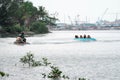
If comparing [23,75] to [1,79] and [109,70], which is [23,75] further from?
[109,70]

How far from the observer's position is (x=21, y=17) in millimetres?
143500

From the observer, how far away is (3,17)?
4203 inches

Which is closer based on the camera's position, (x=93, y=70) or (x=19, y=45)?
(x=93, y=70)

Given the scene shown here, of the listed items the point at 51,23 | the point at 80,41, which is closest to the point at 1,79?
the point at 80,41

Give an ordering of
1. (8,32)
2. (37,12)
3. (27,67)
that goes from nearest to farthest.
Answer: (27,67) < (8,32) < (37,12)

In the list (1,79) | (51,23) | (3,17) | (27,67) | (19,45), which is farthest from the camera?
(51,23)

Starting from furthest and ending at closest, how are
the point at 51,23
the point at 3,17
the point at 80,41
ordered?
the point at 51,23
the point at 3,17
the point at 80,41

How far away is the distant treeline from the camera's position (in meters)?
109

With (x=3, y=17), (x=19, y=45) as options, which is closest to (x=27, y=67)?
(x=19, y=45)

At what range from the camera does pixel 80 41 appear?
77.9 m

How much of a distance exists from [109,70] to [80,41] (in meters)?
50.1

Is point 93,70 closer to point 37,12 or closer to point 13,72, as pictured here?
point 13,72

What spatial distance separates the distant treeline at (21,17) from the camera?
356 feet

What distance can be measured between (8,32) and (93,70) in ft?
316
